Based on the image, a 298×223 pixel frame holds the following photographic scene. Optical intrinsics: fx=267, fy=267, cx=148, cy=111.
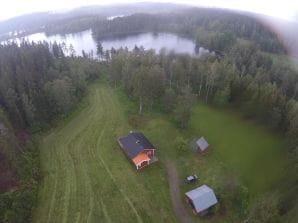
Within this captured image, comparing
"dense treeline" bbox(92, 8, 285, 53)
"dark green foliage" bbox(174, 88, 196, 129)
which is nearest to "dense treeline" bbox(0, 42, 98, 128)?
"dark green foliage" bbox(174, 88, 196, 129)

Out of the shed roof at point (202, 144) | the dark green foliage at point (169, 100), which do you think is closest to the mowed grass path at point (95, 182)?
the shed roof at point (202, 144)

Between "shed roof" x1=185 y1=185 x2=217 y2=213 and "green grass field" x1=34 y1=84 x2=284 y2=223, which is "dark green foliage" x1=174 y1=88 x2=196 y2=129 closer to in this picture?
"green grass field" x1=34 y1=84 x2=284 y2=223

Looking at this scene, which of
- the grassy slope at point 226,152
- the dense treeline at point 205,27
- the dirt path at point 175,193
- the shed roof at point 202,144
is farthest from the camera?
the dense treeline at point 205,27

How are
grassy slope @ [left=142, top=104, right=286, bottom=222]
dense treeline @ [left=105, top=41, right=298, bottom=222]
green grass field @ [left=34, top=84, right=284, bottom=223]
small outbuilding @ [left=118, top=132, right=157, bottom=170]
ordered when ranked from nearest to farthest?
green grass field @ [left=34, top=84, right=284, bottom=223]
grassy slope @ [left=142, top=104, right=286, bottom=222]
small outbuilding @ [left=118, top=132, right=157, bottom=170]
dense treeline @ [left=105, top=41, right=298, bottom=222]

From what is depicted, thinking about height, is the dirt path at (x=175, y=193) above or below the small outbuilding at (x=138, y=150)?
below

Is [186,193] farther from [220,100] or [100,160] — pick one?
[220,100]

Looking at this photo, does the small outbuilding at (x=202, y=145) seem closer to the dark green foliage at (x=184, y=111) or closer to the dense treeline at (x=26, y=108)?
the dark green foliage at (x=184, y=111)

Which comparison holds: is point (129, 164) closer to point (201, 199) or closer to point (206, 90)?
point (201, 199)

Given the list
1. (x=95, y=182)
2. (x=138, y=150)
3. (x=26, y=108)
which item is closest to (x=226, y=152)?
(x=138, y=150)

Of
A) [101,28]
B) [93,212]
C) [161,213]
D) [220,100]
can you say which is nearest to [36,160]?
[93,212]
